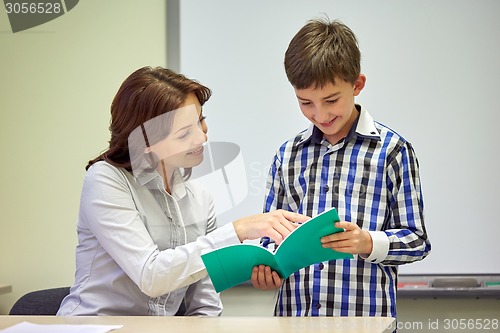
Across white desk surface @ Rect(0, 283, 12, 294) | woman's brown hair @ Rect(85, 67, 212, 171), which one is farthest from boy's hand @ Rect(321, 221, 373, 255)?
white desk surface @ Rect(0, 283, 12, 294)

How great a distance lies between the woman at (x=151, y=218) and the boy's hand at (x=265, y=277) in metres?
0.08

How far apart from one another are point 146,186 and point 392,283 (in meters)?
0.66

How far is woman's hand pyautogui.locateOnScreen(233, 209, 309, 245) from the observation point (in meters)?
1.46

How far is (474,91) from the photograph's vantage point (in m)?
2.45

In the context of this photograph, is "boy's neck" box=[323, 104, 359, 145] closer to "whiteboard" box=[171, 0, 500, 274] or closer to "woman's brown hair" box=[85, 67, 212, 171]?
"woman's brown hair" box=[85, 67, 212, 171]

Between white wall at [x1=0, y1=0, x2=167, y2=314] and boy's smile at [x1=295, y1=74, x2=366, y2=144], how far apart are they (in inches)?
47.2

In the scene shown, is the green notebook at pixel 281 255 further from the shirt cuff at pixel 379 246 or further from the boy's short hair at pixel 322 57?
the boy's short hair at pixel 322 57

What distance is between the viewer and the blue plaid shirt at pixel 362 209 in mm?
1549

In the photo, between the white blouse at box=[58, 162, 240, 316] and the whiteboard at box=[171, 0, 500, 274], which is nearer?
the white blouse at box=[58, 162, 240, 316]

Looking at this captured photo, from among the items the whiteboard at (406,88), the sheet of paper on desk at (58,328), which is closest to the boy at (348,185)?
the sheet of paper on desk at (58,328)

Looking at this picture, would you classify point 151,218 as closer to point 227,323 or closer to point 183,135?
point 183,135

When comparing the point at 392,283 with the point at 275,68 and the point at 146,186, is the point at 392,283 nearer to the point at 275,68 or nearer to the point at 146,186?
the point at 146,186

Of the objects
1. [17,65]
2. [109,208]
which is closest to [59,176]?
[17,65]

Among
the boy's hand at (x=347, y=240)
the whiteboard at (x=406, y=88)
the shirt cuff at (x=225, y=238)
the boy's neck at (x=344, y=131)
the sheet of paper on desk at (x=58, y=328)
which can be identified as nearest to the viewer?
the sheet of paper on desk at (x=58, y=328)
